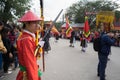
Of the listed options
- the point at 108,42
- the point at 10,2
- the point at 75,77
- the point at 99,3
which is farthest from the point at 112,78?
the point at 99,3

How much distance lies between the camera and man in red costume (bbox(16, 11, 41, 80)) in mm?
4094

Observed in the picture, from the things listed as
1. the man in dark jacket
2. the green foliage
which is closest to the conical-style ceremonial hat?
the man in dark jacket

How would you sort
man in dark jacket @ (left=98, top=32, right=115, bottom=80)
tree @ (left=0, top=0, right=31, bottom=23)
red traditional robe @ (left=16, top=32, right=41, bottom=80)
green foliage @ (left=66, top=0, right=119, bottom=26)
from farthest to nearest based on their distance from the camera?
green foliage @ (left=66, top=0, right=119, bottom=26) → tree @ (left=0, top=0, right=31, bottom=23) → man in dark jacket @ (left=98, top=32, right=115, bottom=80) → red traditional robe @ (left=16, top=32, right=41, bottom=80)

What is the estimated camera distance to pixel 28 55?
4109 millimetres

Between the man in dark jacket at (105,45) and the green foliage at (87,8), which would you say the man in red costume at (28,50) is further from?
the green foliage at (87,8)

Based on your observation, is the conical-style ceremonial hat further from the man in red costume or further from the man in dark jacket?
the man in dark jacket

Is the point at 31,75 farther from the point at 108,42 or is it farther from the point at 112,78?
the point at 112,78

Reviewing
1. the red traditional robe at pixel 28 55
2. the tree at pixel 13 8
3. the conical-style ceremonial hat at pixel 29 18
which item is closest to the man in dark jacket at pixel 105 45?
the conical-style ceremonial hat at pixel 29 18

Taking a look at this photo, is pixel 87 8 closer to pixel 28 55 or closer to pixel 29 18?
pixel 29 18

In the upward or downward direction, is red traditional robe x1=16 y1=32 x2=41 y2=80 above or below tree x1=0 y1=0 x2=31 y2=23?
below

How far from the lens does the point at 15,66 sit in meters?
10.7

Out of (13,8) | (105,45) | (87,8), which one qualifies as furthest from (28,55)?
(87,8)

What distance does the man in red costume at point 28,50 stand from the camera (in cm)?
409

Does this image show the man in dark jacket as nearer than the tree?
Yes
